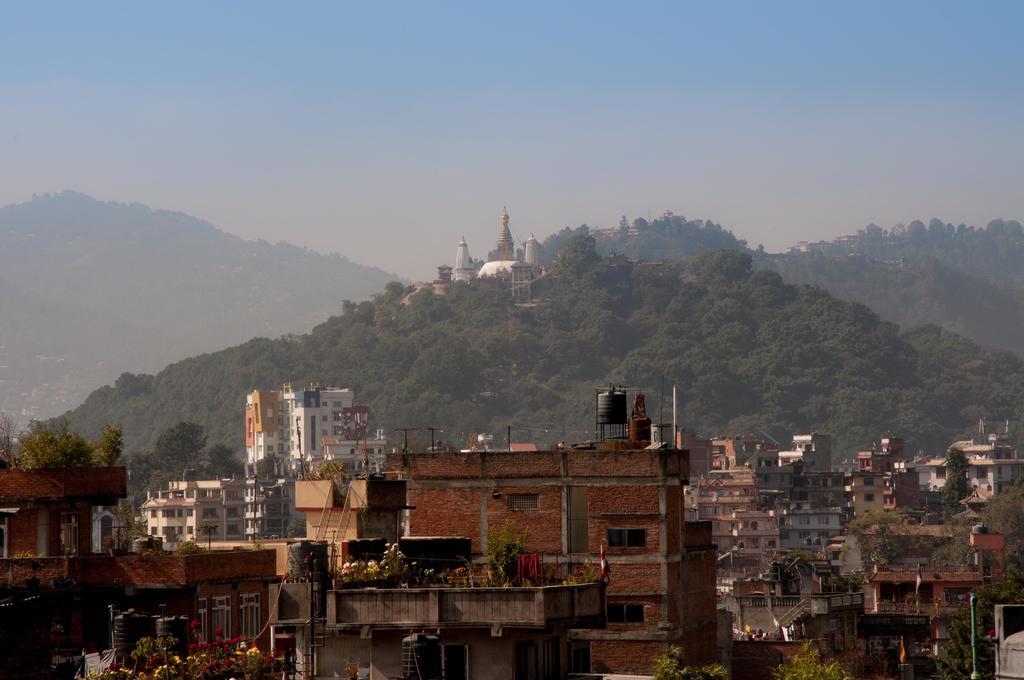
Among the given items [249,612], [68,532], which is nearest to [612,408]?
[249,612]

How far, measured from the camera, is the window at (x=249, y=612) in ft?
125

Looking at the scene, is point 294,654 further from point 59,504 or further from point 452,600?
point 59,504

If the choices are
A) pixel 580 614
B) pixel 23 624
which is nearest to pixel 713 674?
Answer: pixel 580 614

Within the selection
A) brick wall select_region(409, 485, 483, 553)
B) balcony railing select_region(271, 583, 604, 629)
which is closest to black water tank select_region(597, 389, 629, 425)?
brick wall select_region(409, 485, 483, 553)

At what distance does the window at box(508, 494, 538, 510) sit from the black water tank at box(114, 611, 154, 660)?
21068 millimetres

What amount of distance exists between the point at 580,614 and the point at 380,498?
13.2 meters

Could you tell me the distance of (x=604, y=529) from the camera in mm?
47406

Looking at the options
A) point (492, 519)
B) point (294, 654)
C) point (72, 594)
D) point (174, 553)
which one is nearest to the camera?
point (294, 654)

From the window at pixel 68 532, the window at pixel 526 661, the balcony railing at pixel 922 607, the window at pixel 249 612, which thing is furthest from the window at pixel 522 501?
the balcony railing at pixel 922 607

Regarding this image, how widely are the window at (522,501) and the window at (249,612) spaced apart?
9.48 meters

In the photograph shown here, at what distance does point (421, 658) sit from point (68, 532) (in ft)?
59.3

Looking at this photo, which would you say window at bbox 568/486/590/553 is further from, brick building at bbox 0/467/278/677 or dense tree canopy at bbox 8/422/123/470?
dense tree canopy at bbox 8/422/123/470

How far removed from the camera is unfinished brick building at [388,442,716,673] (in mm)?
46656

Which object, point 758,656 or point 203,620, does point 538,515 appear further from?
point 203,620
